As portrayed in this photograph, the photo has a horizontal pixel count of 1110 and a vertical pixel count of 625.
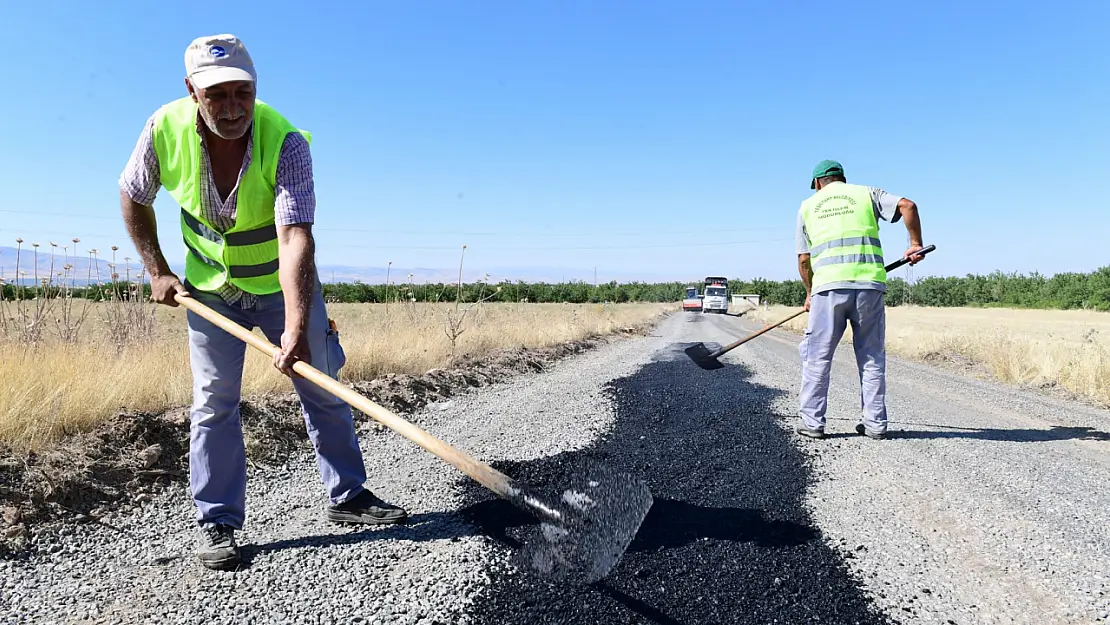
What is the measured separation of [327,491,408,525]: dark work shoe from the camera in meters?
2.77

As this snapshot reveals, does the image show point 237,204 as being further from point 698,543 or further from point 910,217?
point 910,217

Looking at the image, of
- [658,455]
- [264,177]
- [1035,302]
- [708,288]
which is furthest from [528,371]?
[1035,302]

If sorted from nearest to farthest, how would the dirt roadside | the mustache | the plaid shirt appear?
the mustache < the plaid shirt < the dirt roadside

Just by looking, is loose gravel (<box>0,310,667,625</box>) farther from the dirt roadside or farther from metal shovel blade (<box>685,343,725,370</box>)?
metal shovel blade (<box>685,343,725,370</box>)

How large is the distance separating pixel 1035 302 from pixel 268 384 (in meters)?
67.6

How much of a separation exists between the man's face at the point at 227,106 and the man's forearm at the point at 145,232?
536 mm

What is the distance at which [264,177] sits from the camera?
2.44 metres

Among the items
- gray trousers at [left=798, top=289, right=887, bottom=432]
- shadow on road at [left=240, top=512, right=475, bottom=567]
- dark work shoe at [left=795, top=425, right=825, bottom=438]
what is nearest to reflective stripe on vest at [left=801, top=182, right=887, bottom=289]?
gray trousers at [left=798, top=289, right=887, bottom=432]

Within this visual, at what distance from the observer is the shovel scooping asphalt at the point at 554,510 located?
2.07m

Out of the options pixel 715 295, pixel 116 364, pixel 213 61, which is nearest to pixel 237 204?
pixel 213 61

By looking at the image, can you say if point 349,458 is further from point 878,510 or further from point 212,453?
point 878,510

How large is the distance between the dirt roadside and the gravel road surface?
0.13 meters

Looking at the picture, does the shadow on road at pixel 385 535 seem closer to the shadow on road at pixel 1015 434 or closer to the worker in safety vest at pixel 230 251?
the worker in safety vest at pixel 230 251

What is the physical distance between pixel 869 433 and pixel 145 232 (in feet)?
15.3
